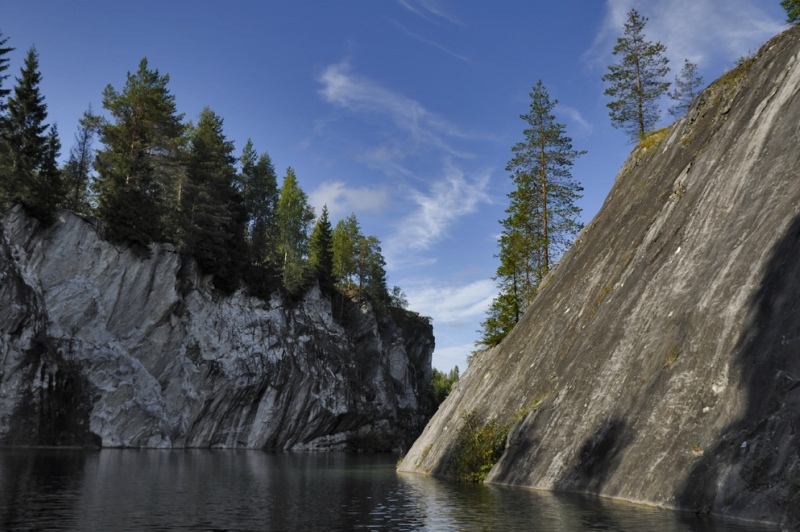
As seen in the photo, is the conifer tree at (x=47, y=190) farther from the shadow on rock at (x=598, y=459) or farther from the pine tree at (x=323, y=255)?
the shadow on rock at (x=598, y=459)

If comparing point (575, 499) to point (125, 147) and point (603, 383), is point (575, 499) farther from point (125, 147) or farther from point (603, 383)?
point (125, 147)

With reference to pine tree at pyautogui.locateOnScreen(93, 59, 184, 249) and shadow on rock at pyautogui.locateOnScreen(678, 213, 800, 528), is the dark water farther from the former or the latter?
pine tree at pyautogui.locateOnScreen(93, 59, 184, 249)

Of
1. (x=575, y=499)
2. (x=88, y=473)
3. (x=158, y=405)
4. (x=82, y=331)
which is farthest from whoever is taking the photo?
(x=158, y=405)

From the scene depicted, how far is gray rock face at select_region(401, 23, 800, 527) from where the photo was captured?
15297 mm

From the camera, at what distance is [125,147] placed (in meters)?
64.1

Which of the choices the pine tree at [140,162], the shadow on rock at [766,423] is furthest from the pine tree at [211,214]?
the shadow on rock at [766,423]

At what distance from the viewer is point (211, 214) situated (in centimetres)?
7038

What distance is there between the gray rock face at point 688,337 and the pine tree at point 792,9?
515 cm

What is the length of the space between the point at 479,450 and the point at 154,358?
1794 inches

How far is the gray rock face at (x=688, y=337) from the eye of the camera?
15297mm

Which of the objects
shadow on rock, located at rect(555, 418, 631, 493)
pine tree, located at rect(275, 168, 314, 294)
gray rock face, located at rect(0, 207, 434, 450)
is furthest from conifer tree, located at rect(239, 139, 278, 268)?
shadow on rock, located at rect(555, 418, 631, 493)

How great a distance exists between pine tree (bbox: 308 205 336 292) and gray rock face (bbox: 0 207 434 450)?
5023 millimetres

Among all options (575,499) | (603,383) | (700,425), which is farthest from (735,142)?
(575,499)

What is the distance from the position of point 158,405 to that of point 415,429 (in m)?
50.6
